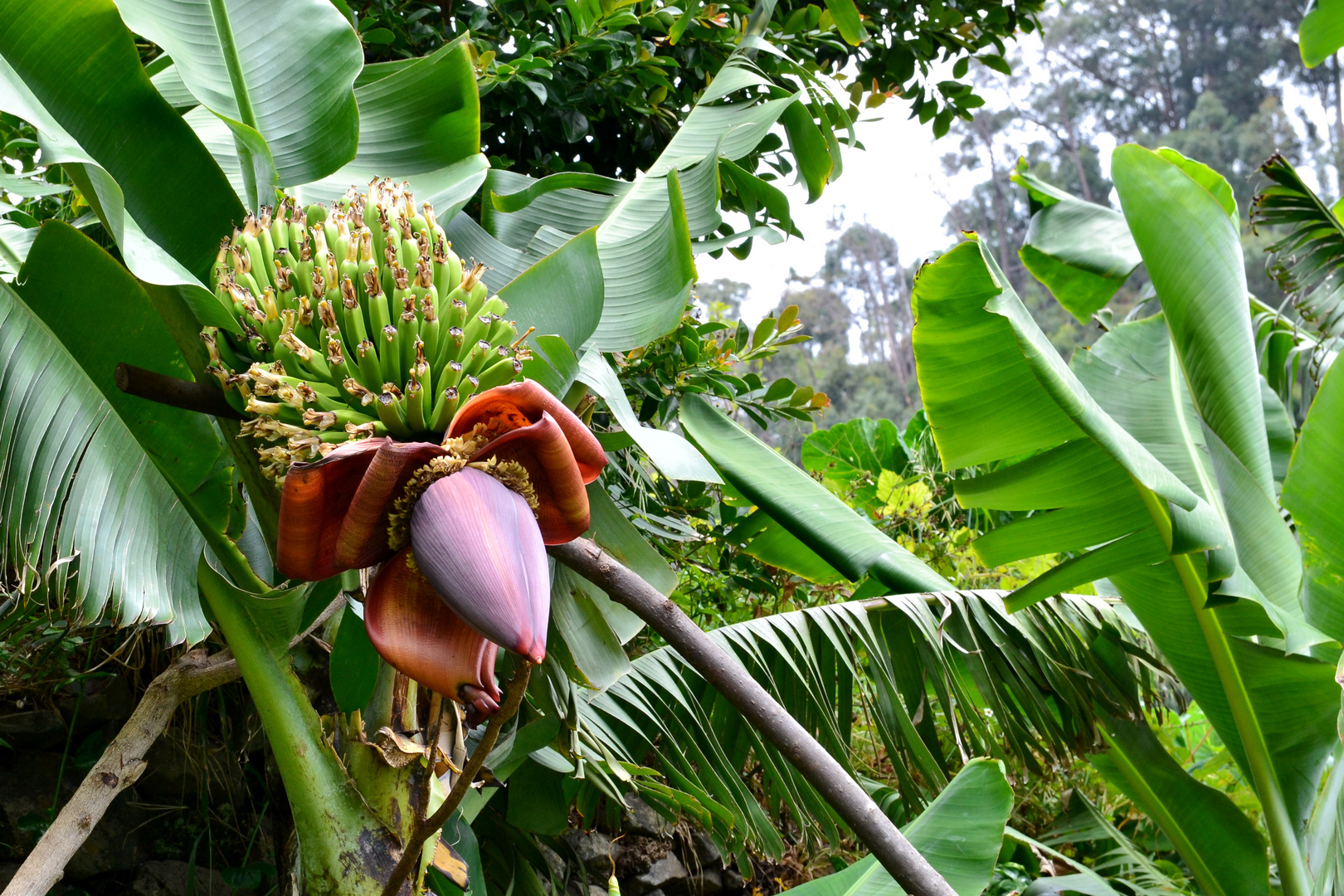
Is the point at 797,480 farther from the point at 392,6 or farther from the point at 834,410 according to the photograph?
the point at 834,410

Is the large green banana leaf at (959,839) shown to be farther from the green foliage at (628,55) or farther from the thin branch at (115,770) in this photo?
the green foliage at (628,55)

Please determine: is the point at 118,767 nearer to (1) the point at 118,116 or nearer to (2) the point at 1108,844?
(1) the point at 118,116

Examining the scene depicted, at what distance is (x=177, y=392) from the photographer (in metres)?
0.76

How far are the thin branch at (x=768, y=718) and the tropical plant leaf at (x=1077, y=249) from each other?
2006 millimetres

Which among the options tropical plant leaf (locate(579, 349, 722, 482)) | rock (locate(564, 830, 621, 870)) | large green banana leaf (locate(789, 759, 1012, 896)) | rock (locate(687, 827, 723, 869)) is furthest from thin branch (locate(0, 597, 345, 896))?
rock (locate(687, 827, 723, 869))

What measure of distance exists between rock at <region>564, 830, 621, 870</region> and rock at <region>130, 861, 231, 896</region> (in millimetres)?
945

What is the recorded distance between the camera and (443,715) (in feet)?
3.26

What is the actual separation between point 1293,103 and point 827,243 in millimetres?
15503

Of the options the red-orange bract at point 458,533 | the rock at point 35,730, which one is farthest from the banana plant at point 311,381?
the rock at point 35,730

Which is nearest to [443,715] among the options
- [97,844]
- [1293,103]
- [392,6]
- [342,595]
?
[342,595]

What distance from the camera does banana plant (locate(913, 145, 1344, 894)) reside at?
1.52m

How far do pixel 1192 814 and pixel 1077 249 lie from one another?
1.50m

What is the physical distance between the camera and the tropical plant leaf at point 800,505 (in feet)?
4.00

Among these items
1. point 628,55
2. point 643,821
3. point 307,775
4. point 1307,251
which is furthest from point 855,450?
point 307,775
